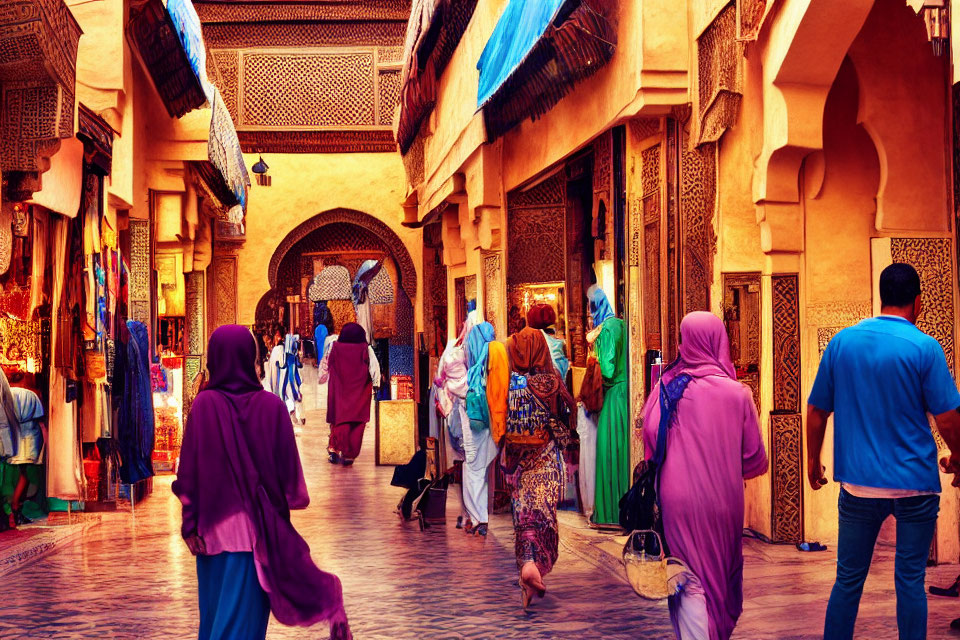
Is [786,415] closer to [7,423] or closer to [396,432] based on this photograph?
[7,423]

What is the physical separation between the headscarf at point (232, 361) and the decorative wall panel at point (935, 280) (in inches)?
155

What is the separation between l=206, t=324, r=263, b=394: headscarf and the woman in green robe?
4245 millimetres

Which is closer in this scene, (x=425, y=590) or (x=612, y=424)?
(x=425, y=590)

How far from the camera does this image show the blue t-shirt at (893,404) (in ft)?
13.8

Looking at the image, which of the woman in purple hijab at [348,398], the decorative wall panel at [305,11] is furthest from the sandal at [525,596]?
the decorative wall panel at [305,11]

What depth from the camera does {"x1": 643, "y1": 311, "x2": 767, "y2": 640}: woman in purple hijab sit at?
14.8ft

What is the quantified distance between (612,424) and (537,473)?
181 centimetres

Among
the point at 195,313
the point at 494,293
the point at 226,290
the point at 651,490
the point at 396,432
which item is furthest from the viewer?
the point at 226,290

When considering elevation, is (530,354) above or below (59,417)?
above

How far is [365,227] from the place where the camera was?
67.1 feet

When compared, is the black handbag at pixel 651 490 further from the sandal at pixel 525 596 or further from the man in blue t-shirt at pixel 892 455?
the sandal at pixel 525 596

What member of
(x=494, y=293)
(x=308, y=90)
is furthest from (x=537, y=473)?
(x=308, y=90)

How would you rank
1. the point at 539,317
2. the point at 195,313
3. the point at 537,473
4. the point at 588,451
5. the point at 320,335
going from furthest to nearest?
the point at 320,335 → the point at 195,313 → the point at 588,451 → the point at 539,317 → the point at 537,473

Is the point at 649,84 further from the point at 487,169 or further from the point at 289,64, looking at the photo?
the point at 289,64
